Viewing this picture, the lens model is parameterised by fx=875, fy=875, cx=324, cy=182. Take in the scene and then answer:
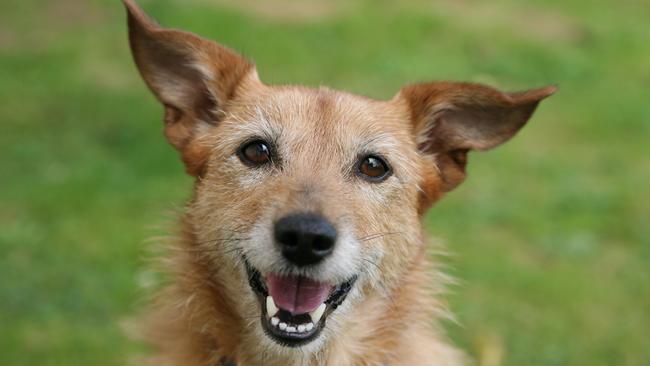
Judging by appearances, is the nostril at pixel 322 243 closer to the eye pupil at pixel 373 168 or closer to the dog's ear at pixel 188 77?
the eye pupil at pixel 373 168

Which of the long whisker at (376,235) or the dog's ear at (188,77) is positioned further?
the dog's ear at (188,77)

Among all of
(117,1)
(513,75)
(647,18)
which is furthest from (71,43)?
(647,18)

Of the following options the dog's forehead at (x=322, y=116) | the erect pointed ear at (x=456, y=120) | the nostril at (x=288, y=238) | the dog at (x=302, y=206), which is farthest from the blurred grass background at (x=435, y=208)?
the erect pointed ear at (x=456, y=120)

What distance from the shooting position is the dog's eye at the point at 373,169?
412 centimetres

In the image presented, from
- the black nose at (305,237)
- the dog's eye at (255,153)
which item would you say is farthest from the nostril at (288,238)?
the dog's eye at (255,153)

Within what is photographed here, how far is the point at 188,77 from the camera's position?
4.40 metres

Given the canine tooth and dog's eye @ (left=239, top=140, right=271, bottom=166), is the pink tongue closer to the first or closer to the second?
the canine tooth

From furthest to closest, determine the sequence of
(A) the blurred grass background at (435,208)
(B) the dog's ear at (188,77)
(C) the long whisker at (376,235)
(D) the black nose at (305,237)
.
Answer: (A) the blurred grass background at (435,208) → (B) the dog's ear at (188,77) → (C) the long whisker at (376,235) → (D) the black nose at (305,237)

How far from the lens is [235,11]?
11797mm

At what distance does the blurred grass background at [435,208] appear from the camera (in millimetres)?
6531

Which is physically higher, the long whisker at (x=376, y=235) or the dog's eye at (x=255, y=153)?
the dog's eye at (x=255, y=153)

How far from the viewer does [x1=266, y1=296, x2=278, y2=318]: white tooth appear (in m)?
3.74

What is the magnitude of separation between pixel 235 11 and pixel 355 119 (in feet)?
26.1

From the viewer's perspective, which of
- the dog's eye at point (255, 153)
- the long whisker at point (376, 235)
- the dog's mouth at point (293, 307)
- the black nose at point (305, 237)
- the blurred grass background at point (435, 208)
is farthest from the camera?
the blurred grass background at point (435, 208)
